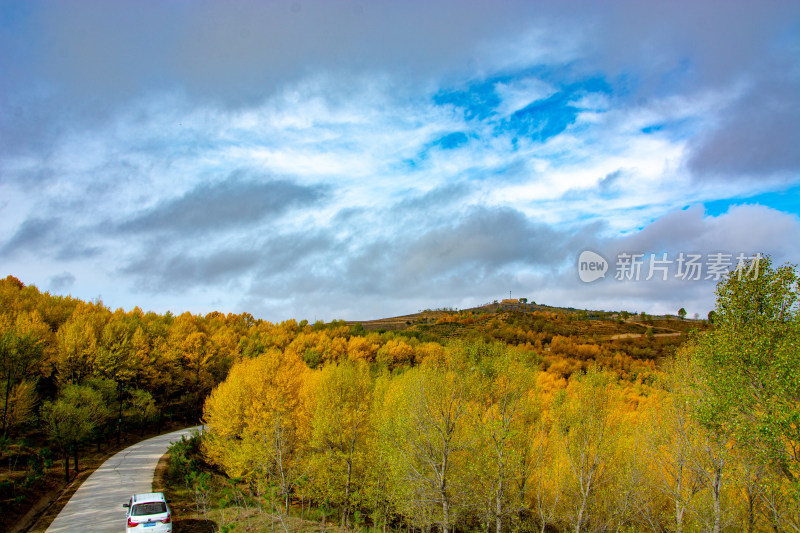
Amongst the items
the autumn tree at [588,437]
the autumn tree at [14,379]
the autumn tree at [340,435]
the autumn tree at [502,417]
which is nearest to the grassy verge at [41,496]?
the autumn tree at [14,379]

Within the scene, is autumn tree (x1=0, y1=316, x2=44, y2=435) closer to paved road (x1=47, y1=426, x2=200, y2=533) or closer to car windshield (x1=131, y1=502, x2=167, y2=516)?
paved road (x1=47, y1=426, x2=200, y2=533)

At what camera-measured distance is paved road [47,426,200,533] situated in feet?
90.8

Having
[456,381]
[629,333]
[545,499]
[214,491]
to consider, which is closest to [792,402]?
[456,381]

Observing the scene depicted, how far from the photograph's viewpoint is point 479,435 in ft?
113

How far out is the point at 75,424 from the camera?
38.5 m

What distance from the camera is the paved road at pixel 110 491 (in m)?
27.7

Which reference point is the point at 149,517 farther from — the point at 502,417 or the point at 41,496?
the point at 502,417

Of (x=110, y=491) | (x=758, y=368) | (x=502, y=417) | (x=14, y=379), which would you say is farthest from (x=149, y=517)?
(x=14, y=379)

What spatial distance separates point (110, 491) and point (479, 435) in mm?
30967

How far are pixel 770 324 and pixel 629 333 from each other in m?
179

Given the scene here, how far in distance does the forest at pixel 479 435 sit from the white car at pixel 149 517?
13.1ft

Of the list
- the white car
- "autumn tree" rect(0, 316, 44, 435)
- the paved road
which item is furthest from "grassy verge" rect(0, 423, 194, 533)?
the white car

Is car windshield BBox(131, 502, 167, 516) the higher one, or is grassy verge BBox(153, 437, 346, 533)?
car windshield BBox(131, 502, 167, 516)

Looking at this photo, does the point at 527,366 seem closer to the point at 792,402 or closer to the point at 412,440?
the point at 412,440
